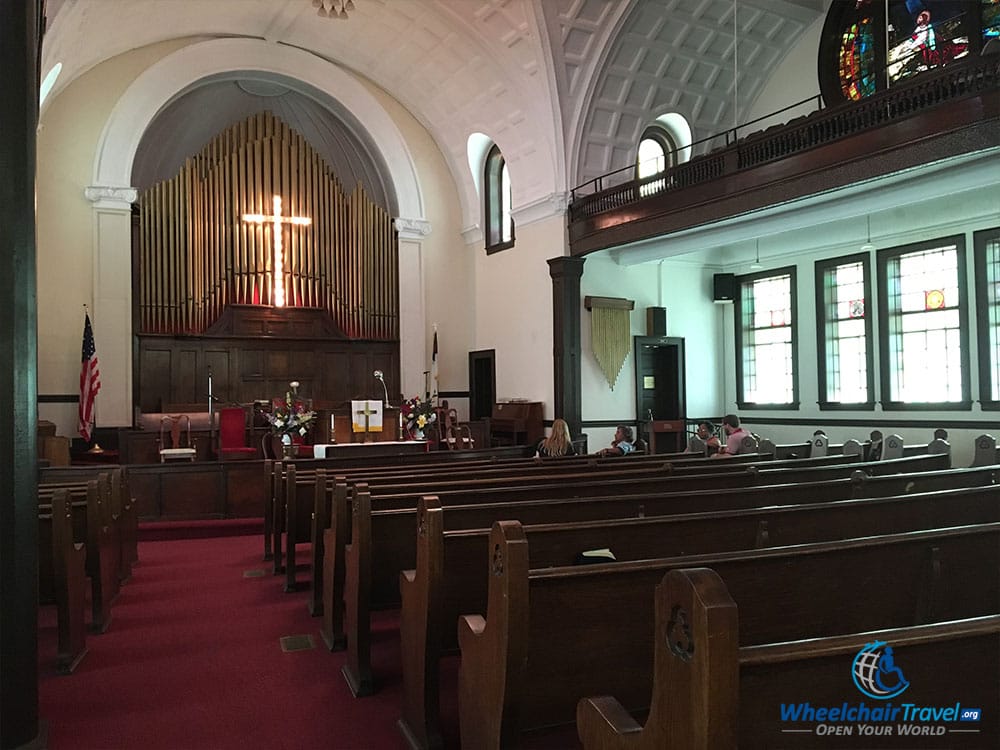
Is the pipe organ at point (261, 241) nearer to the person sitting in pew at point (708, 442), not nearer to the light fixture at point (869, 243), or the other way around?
the person sitting in pew at point (708, 442)

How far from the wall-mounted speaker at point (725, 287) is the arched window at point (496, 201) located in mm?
4056

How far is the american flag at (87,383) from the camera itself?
38.4 ft

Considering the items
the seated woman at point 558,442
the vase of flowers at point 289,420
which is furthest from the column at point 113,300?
the seated woman at point 558,442

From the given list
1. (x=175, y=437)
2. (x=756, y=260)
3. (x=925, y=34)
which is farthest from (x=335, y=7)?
(x=925, y=34)

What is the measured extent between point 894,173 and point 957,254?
3.49m

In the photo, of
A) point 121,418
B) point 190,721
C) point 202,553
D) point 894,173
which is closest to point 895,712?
point 190,721

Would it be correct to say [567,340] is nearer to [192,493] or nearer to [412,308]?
[412,308]

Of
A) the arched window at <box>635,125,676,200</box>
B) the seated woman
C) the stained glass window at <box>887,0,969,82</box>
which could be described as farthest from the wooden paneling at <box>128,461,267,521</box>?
the stained glass window at <box>887,0,969,82</box>

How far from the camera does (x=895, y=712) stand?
137 cm

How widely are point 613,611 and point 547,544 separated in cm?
59

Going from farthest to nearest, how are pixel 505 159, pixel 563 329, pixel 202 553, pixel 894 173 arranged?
pixel 505 159 → pixel 563 329 → pixel 894 173 → pixel 202 553

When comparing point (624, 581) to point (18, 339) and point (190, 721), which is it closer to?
point (190, 721)

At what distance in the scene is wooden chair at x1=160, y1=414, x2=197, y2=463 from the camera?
9.77 m

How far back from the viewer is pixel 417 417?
10250 millimetres
